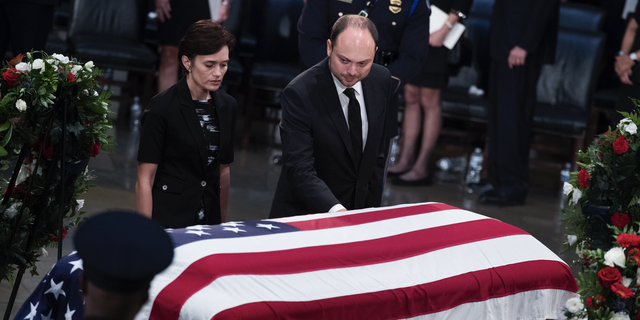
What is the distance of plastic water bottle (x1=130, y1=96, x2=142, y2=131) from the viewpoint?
6.41 m

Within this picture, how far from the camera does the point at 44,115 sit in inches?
92.6

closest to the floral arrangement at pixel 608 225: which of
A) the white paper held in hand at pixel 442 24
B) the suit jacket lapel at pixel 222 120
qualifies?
the suit jacket lapel at pixel 222 120

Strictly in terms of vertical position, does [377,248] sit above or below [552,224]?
above

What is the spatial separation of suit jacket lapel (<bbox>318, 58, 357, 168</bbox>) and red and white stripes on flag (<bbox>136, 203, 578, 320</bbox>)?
10.7 inches

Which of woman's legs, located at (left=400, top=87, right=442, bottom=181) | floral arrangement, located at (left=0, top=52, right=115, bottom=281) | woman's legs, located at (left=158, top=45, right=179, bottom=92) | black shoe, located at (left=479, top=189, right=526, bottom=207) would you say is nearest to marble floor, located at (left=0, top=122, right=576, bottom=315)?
black shoe, located at (left=479, top=189, right=526, bottom=207)

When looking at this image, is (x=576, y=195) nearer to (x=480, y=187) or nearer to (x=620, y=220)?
(x=620, y=220)

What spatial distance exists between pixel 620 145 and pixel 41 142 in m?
1.88

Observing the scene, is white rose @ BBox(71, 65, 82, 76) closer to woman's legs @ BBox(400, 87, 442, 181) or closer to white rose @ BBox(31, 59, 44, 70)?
white rose @ BBox(31, 59, 44, 70)

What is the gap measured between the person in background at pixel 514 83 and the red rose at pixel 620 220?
291cm

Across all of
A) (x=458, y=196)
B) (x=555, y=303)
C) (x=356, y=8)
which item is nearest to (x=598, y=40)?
(x=458, y=196)

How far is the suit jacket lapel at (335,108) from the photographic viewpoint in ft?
8.25

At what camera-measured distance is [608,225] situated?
1971 mm

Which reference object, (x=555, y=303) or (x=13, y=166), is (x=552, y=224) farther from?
(x=13, y=166)

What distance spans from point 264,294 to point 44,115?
3.46 feet
